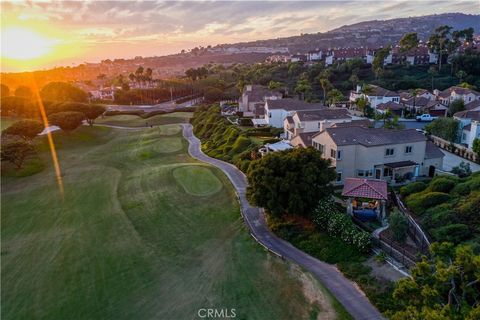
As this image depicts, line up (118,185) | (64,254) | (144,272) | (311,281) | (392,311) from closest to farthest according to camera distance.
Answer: (392,311) → (311,281) → (144,272) → (64,254) → (118,185)

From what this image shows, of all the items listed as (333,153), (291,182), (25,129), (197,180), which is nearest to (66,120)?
(25,129)

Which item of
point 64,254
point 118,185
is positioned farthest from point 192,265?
point 118,185

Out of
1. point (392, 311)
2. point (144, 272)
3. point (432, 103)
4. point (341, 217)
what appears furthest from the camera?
point (432, 103)

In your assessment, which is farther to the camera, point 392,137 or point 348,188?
point 392,137

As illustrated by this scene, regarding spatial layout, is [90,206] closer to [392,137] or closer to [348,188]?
[348,188]

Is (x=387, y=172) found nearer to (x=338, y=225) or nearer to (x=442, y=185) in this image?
(x=442, y=185)

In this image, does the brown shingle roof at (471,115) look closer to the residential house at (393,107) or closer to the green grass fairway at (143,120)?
the residential house at (393,107)

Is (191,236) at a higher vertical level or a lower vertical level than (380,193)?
lower
